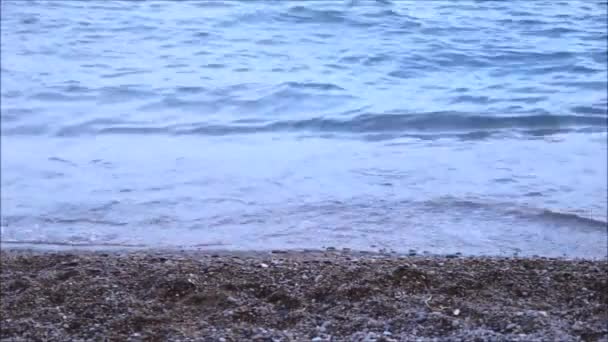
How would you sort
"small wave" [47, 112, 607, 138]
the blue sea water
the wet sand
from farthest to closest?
"small wave" [47, 112, 607, 138], the blue sea water, the wet sand

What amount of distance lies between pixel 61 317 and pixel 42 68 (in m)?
5.02

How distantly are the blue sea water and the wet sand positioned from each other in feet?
1.71

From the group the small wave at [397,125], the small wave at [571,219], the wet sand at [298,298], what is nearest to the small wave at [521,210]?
the small wave at [571,219]

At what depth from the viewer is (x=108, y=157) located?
6.75 metres

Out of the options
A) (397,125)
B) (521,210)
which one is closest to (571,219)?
(521,210)

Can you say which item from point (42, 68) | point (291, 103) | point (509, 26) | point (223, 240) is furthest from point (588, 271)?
point (42, 68)

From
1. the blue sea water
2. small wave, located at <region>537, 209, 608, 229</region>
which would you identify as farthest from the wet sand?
small wave, located at <region>537, 209, 608, 229</region>

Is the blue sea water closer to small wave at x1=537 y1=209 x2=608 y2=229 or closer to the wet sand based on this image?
small wave at x1=537 y1=209 x2=608 y2=229

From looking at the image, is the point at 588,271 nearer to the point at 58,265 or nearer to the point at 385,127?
the point at 58,265

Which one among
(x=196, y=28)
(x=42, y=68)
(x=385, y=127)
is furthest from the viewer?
(x=196, y=28)

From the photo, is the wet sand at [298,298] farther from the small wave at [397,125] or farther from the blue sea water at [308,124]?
the small wave at [397,125]

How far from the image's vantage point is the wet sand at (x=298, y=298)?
4.04 meters

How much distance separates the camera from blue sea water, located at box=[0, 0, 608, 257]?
5.79 meters

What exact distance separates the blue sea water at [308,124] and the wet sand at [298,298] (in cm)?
52
